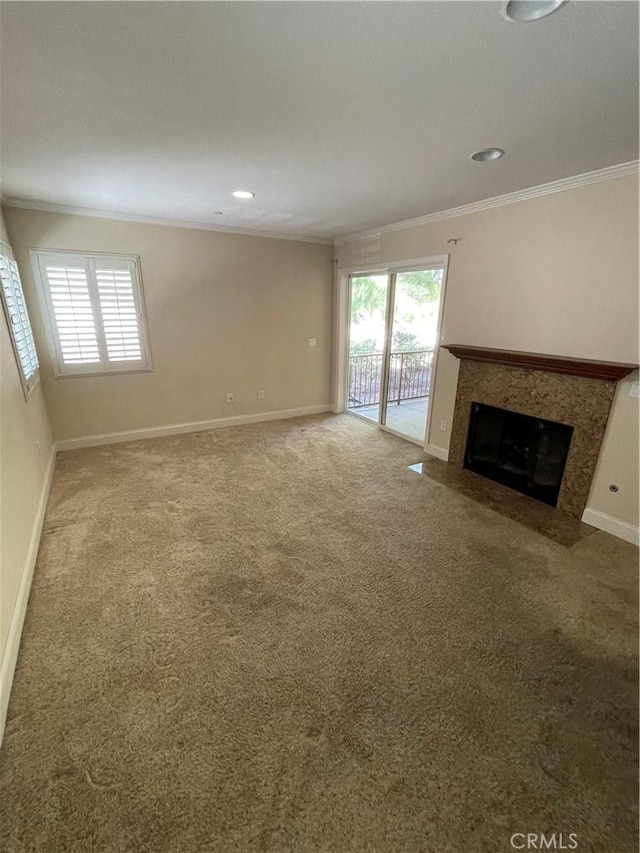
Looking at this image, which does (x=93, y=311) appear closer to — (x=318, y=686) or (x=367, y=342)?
(x=367, y=342)

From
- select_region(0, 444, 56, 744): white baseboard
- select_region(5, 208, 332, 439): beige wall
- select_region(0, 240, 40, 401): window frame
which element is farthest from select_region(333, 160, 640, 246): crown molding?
select_region(0, 444, 56, 744): white baseboard

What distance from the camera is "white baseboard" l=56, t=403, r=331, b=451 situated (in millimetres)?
4211

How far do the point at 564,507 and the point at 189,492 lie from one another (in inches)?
127

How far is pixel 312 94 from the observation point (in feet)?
5.41

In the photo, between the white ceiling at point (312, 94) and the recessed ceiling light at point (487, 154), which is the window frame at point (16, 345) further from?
the recessed ceiling light at point (487, 154)

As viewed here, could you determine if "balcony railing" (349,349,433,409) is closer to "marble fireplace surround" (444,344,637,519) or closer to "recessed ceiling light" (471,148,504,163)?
"marble fireplace surround" (444,344,637,519)

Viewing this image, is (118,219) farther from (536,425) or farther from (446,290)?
(536,425)

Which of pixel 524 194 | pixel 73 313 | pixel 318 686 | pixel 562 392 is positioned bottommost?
pixel 318 686

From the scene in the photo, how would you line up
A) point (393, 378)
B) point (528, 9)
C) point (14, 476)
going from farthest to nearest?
1. point (393, 378)
2. point (14, 476)
3. point (528, 9)

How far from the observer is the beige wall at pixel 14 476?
71.4 inches

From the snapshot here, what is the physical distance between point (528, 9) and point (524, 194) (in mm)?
2095

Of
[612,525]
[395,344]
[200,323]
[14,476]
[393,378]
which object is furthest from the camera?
[393,378]

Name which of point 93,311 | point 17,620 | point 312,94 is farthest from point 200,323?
point 17,620

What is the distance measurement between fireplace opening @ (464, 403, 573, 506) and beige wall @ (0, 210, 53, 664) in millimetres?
3717
